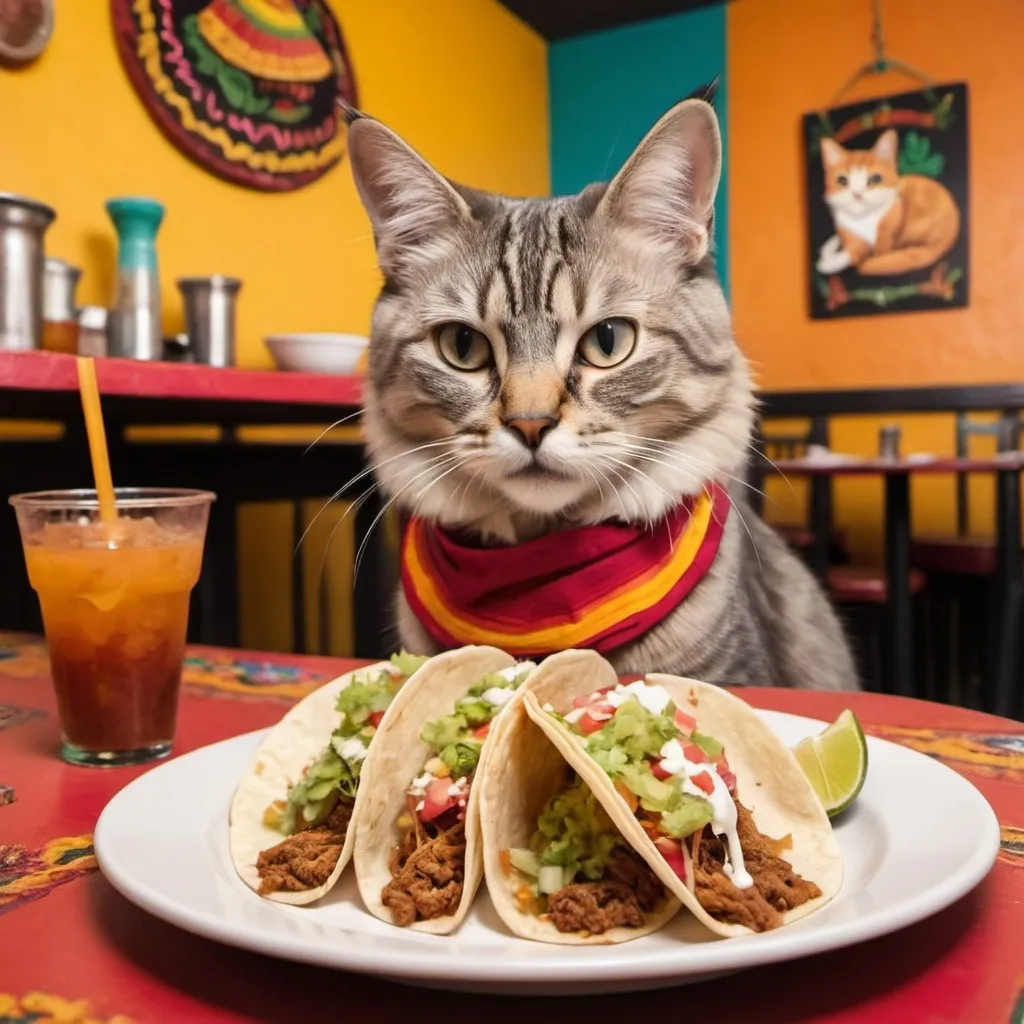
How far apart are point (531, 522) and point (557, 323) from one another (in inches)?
12.8

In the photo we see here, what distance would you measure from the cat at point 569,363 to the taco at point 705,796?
517 mm

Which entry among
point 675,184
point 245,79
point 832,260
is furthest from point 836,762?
point 832,260

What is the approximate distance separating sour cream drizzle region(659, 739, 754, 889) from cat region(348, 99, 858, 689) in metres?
0.60

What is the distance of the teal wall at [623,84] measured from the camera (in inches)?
182

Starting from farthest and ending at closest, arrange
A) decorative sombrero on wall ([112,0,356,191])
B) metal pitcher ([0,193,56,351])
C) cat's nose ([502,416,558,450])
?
decorative sombrero on wall ([112,0,356,191]), metal pitcher ([0,193,56,351]), cat's nose ([502,416,558,450])

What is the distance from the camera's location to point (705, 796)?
569 mm

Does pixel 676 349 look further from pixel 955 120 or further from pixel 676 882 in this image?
pixel 955 120

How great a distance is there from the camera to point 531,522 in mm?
1409

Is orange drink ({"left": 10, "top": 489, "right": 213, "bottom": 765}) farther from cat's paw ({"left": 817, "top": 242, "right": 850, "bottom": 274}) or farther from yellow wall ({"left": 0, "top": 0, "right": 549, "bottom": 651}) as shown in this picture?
cat's paw ({"left": 817, "top": 242, "right": 850, "bottom": 274})

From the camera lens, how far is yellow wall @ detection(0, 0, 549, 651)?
2.47 m

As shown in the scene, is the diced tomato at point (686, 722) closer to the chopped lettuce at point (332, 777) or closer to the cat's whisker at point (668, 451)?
the chopped lettuce at point (332, 777)

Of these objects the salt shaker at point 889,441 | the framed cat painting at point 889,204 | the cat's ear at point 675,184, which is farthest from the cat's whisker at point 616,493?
the framed cat painting at point 889,204

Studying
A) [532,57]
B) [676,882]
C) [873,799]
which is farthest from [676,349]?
[532,57]

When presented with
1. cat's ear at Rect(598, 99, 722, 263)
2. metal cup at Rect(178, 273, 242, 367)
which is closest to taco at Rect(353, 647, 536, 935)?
cat's ear at Rect(598, 99, 722, 263)
